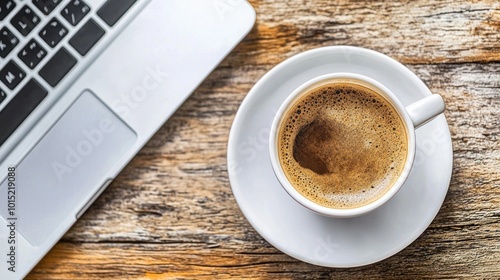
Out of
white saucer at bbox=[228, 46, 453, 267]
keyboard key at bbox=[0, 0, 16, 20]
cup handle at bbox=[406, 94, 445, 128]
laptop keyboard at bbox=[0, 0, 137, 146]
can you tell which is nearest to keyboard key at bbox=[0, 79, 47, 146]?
laptop keyboard at bbox=[0, 0, 137, 146]

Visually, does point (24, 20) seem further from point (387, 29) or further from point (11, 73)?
point (387, 29)

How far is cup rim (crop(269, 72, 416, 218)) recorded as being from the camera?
0.87m

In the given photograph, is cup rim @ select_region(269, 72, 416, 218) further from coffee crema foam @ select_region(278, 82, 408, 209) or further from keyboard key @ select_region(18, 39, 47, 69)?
keyboard key @ select_region(18, 39, 47, 69)

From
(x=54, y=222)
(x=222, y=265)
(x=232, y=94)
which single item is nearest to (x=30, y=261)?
(x=54, y=222)

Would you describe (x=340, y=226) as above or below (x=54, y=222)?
below

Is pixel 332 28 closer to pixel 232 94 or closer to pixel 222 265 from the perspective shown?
pixel 232 94

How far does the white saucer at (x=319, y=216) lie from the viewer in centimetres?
94

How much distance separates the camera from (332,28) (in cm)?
105

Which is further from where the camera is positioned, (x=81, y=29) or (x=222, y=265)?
(x=222, y=265)

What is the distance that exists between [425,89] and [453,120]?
5.0 inches

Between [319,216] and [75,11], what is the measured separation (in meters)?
0.49

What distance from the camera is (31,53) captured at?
921mm

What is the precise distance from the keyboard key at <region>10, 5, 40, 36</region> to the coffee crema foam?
0.41 metres

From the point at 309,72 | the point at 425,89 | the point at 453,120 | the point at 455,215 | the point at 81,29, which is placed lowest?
the point at 455,215
